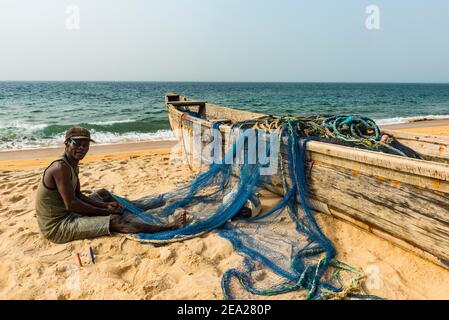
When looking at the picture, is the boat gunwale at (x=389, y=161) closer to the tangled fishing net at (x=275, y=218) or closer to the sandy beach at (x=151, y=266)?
the tangled fishing net at (x=275, y=218)

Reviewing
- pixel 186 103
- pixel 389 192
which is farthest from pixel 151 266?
pixel 186 103

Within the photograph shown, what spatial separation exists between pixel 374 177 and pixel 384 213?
35 centimetres

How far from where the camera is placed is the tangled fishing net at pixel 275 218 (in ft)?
8.95

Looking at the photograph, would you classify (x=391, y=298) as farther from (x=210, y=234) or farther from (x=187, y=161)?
(x=187, y=161)

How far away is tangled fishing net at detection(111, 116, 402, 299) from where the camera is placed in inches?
107

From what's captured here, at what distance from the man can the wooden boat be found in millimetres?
1673

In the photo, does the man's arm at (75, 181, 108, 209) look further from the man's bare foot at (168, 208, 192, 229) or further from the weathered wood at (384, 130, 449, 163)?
the weathered wood at (384, 130, 449, 163)

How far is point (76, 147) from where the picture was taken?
3143 millimetres

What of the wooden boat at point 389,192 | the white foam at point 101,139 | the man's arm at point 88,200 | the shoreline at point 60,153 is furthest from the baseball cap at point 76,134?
the white foam at point 101,139

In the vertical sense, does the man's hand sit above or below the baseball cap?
below

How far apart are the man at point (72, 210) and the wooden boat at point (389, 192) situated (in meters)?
1.67

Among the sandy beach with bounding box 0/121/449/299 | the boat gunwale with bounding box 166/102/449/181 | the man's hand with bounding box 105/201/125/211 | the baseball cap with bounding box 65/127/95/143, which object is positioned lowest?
the sandy beach with bounding box 0/121/449/299

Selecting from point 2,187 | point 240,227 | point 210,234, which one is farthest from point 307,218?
point 2,187

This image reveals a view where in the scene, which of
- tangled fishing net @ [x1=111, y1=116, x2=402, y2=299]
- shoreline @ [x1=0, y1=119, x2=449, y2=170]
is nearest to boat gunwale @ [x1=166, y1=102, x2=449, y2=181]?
tangled fishing net @ [x1=111, y1=116, x2=402, y2=299]
